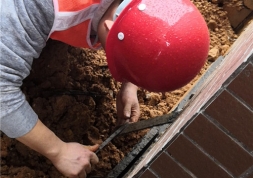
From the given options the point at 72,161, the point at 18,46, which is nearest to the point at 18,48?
the point at 18,46

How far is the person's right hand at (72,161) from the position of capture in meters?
1.37

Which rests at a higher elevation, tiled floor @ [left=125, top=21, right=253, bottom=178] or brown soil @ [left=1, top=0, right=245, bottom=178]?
tiled floor @ [left=125, top=21, right=253, bottom=178]

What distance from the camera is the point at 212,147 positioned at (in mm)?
957

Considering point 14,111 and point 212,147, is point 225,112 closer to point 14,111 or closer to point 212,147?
point 212,147

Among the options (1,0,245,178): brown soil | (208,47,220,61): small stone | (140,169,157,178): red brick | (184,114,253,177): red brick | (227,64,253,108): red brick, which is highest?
(227,64,253,108): red brick

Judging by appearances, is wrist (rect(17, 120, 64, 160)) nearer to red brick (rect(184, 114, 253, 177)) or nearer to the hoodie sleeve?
the hoodie sleeve

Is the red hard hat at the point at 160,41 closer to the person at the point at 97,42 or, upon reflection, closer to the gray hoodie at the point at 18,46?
the person at the point at 97,42

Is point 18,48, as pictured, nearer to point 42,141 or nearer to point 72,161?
point 42,141

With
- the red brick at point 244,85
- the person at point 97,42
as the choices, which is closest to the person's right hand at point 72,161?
the person at point 97,42

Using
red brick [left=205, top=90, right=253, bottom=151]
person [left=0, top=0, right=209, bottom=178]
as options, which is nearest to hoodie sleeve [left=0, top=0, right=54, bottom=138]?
person [left=0, top=0, right=209, bottom=178]

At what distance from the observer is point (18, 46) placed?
1244 millimetres

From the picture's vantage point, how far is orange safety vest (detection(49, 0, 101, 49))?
1.27 meters

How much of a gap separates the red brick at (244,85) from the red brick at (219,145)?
0.11m

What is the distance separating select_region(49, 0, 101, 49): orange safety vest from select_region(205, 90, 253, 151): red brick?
598 millimetres
